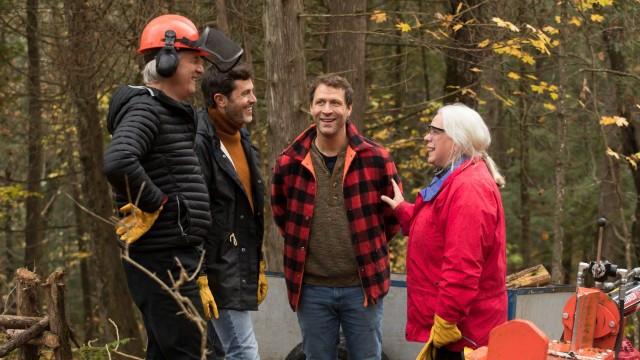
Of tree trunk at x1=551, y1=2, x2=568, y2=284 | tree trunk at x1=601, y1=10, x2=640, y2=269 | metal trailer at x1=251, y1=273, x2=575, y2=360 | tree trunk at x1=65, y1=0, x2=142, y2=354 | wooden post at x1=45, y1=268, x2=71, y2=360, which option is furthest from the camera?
tree trunk at x1=65, y1=0, x2=142, y2=354

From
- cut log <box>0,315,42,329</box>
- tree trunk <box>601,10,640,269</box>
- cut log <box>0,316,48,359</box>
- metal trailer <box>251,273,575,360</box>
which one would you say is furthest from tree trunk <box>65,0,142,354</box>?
tree trunk <box>601,10,640,269</box>

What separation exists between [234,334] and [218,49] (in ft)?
4.80

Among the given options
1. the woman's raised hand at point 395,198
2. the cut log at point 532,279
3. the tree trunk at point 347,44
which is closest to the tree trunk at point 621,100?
the tree trunk at point 347,44

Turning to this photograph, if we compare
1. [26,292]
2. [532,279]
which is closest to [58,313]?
[26,292]

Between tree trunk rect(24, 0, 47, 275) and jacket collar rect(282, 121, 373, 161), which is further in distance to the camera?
tree trunk rect(24, 0, 47, 275)

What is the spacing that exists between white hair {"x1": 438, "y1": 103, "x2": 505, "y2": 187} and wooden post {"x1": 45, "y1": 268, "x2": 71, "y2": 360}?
306 centimetres

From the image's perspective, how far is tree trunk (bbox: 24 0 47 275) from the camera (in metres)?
13.1

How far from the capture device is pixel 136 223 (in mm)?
3723

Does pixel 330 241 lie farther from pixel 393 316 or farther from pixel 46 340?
pixel 46 340

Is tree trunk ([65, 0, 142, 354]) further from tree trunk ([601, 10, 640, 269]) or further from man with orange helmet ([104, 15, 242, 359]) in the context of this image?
man with orange helmet ([104, 15, 242, 359])

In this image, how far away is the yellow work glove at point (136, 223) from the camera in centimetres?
368

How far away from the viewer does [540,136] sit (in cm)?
1619

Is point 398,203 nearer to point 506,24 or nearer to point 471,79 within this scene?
point 506,24

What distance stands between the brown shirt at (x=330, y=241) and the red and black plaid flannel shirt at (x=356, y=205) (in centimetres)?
4
